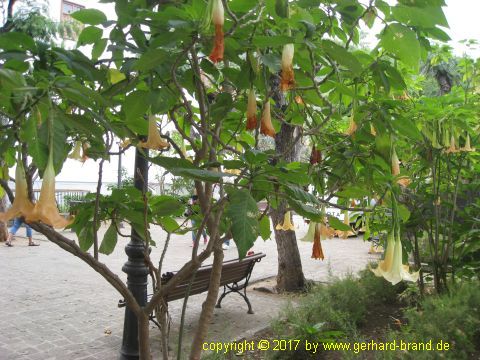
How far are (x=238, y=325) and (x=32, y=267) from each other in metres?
5.56

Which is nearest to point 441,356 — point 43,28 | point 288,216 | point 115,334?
point 288,216

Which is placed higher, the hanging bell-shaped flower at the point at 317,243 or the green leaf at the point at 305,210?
the green leaf at the point at 305,210

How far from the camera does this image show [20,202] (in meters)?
1.22

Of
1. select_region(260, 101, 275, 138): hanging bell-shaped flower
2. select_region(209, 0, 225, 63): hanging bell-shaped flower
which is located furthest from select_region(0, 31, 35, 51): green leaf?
select_region(260, 101, 275, 138): hanging bell-shaped flower

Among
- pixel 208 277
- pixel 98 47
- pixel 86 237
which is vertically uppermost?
pixel 98 47

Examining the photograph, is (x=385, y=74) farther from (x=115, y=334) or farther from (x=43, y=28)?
(x=43, y=28)

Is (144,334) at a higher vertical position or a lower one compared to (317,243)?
lower

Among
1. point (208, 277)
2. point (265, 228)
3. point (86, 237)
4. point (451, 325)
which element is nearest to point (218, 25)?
point (265, 228)

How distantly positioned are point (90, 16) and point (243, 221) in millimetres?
876

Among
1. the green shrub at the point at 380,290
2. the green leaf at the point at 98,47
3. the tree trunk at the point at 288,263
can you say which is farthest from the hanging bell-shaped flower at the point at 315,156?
the tree trunk at the point at 288,263

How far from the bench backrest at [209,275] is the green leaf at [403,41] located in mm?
3220

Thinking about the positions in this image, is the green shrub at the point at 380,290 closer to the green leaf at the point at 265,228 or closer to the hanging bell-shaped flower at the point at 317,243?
the hanging bell-shaped flower at the point at 317,243

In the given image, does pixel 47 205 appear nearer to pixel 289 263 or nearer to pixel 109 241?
pixel 109 241

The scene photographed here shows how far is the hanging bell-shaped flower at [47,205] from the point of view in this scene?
1.13m
